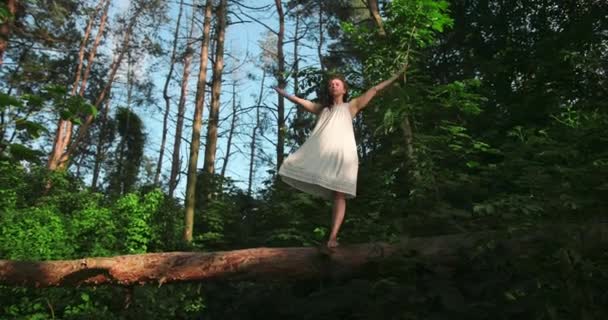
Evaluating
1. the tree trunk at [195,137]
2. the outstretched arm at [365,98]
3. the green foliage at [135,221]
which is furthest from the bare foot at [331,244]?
the tree trunk at [195,137]

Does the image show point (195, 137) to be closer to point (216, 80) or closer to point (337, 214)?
point (216, 80)

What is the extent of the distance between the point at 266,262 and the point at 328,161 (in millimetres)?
1069

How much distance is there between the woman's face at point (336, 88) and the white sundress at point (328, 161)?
15 centimetres

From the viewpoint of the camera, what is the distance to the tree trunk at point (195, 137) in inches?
448

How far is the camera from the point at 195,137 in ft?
41.5

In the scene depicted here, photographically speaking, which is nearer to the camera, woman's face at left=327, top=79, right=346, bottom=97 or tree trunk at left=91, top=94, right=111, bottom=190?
woman's face at left=327, top=79, right=346, bottom=97

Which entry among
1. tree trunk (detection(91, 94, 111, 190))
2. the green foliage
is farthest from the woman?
tree trunk (detection(91, 94, 111, 190))

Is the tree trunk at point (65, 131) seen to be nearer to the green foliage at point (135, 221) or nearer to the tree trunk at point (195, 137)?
the tree trunk at point (195, 137)

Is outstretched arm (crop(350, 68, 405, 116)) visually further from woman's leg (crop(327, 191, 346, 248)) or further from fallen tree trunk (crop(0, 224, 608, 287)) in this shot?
fallen tree trunk (crop(0, 224, 608, 287))

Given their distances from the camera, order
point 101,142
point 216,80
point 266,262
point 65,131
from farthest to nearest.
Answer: point 101,142
point 65,131
point 216,80
point 266,262

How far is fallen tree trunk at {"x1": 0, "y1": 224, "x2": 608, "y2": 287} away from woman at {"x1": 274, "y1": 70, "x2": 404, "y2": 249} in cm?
26

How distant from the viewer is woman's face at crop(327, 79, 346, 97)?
484cm

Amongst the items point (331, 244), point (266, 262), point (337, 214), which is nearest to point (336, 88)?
point (337, 214)

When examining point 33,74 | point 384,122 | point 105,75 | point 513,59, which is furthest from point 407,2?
point 105,75
